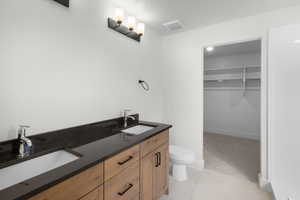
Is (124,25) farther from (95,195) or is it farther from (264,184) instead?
(264,184)

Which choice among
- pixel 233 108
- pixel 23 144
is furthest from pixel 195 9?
pixel 233 108

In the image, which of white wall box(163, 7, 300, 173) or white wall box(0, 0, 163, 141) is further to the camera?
white wall box(163, 7, 300, 173)

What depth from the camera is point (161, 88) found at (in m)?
2.84

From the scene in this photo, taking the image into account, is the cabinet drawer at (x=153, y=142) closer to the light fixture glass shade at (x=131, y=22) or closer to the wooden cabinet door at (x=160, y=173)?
the wooden cabinet door at (x=160, y=173)

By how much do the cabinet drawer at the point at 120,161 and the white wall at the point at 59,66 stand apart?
0.61 meters

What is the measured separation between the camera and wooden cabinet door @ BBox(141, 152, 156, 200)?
1.39m

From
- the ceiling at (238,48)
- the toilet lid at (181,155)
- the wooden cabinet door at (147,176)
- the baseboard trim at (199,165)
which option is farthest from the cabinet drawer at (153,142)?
the ceiling at (238,48)

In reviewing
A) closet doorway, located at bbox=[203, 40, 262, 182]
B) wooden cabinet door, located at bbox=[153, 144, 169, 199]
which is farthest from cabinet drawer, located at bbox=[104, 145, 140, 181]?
closet doorway, located at bbox=[203, 40, 262, 182]

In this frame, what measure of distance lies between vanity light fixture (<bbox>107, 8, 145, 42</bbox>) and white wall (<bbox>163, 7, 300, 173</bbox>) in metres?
0.92

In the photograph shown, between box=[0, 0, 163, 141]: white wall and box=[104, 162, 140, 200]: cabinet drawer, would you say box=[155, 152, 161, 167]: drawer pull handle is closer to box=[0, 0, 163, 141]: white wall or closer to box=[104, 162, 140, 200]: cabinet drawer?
box=[104, 162, 140, 200]: cabinet drawer

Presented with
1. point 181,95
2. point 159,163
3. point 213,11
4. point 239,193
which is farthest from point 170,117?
point 213,11

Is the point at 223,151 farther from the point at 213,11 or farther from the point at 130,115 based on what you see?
the point at 213,11

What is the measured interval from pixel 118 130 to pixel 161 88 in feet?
4.64

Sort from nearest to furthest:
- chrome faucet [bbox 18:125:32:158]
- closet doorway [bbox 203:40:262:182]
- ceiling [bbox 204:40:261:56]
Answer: chrome faucet [bbox 18:125:32:158] → ceiling [bbox 204:40:261:56] → closet doorway [bbox 203:40:262:182]
